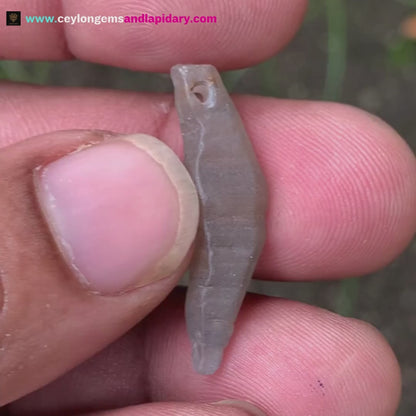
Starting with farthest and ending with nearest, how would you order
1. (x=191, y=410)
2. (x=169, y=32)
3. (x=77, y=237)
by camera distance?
(x=169, y=32) < (x=191, y=410) < (x=77, y=237)

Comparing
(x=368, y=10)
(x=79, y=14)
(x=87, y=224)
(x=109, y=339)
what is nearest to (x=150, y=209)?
(x=87, y=224)

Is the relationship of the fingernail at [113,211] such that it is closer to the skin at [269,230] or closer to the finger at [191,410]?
the skin at [269,230]

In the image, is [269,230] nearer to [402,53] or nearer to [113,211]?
[113,211]

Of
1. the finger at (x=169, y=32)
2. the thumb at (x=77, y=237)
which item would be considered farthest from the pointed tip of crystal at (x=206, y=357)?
the finger at (x=169, y=32)

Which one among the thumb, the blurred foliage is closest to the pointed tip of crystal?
the thumb

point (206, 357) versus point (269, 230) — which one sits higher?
point (269, 230)

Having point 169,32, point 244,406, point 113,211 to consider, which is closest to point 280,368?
point 244,406

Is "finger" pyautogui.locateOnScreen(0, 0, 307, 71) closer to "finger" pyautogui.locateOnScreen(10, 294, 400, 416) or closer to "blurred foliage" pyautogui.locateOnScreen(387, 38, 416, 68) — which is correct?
"finger" pyautogui.locateOnScreen(10, 294, 400, 416)

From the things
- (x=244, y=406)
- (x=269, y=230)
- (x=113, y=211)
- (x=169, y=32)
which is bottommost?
(x=244, y=406)
